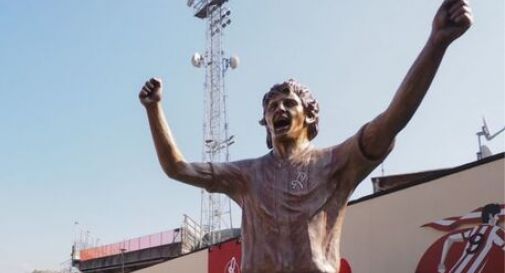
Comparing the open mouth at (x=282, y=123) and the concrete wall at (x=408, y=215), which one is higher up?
the concrete wall at (x=408, y=215)

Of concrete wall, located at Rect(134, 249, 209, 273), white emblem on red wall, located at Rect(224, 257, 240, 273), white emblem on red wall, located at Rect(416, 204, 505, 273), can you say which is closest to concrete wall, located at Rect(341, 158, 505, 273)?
white emblem on red wall, located at Rect(416, 204, 505, 273)

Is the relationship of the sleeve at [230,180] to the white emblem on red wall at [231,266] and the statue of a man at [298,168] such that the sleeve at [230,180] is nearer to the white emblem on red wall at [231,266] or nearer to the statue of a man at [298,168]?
the statue of a man at [298,168]

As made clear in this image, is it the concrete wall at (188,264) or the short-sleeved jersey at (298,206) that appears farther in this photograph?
the concrete wall at (188,264)

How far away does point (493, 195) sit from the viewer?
992 centimetres

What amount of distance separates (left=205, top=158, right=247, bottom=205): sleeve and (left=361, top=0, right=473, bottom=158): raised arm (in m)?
0.74

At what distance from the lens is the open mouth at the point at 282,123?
119 inches

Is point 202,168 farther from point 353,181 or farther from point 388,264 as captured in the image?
point 388,264

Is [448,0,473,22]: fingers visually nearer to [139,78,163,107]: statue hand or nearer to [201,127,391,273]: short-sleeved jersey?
[201,127,391,273]: short-sleeved jersey

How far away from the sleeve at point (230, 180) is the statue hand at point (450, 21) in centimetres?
114

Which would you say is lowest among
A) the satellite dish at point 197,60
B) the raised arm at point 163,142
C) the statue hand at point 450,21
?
the raised arm at point 163,142

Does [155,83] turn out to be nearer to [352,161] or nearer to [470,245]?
[352,161]

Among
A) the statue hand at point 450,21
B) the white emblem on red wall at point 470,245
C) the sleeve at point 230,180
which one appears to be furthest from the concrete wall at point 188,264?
the statue hand at point 450,21

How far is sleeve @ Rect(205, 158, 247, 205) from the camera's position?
311 cm

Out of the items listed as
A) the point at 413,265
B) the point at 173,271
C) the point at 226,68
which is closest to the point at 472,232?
the point at 413,265
